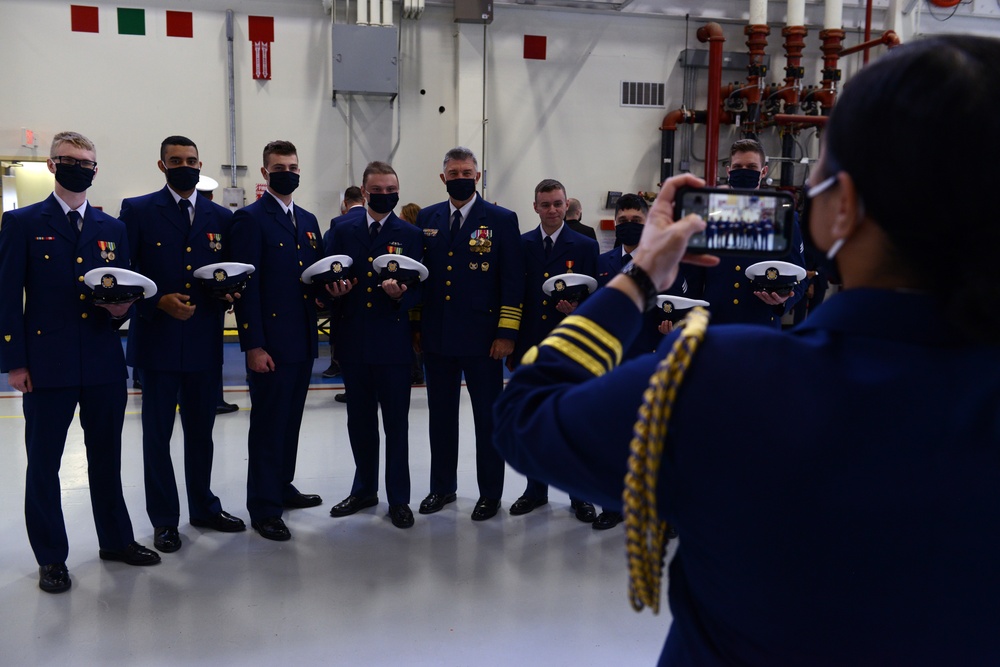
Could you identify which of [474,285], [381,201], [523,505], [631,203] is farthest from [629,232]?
[523,505]

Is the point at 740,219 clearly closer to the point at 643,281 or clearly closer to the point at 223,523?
the point at 643,281

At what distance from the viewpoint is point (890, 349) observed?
0.75m

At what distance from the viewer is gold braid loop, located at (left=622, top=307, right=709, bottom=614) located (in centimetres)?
77

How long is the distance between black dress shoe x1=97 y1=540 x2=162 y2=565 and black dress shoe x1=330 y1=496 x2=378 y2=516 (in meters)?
0.91

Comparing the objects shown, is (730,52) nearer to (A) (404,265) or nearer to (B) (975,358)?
(A) (404,265)

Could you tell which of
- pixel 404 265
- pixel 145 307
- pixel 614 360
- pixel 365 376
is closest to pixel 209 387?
pixel 145 307

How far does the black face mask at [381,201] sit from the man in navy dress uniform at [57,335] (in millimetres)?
1239

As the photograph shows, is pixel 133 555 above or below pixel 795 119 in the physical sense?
below

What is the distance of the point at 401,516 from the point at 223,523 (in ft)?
2.87

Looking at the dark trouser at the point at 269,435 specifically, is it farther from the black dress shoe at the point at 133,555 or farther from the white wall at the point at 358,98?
the white wall at the point at 358,98

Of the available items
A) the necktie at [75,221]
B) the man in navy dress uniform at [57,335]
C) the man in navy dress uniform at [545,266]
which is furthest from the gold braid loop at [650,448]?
the man in navy dress uniform at [545,266]

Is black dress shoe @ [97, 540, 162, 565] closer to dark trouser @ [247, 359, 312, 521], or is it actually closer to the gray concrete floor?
the gray concrete floor

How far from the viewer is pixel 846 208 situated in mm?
764

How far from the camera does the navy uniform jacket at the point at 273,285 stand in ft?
12.5
